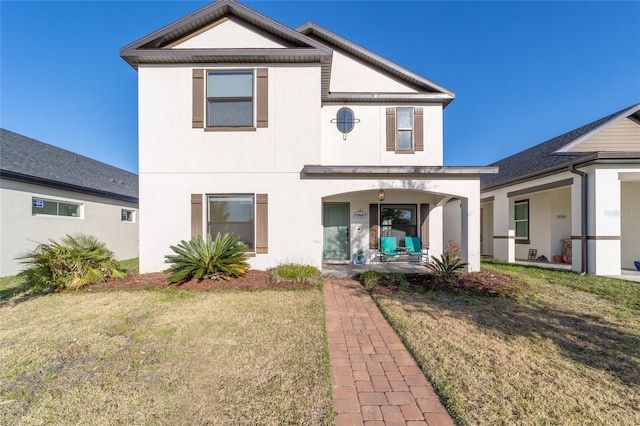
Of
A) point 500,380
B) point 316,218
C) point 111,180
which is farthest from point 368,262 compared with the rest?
point 111,180

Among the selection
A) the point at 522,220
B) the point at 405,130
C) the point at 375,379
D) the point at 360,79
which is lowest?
the point at 375,379

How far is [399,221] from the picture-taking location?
32.9ft

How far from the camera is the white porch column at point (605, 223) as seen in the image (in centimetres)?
784

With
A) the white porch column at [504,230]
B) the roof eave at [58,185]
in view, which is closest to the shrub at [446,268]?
the white porch column at [504,230]

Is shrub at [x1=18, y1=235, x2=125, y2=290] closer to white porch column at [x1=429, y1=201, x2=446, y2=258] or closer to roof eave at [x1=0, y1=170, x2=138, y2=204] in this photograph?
roof eave at [x1=0, y1=170, x2=138, y2=204]

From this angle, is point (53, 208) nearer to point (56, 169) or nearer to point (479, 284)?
point (56, 169)

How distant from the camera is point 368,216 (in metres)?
9.84

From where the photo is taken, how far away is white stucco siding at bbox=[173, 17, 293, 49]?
307 inches

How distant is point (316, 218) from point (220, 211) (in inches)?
112

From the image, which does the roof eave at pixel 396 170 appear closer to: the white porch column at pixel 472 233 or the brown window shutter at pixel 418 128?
the white porch column at pixel 472 233

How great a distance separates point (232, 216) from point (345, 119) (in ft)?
16.9

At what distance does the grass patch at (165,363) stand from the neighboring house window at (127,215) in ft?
31.4

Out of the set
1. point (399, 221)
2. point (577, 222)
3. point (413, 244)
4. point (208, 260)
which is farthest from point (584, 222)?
point (208, 260)

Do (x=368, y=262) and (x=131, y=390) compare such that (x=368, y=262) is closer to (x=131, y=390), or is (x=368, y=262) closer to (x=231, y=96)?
(x=231, y=96)
